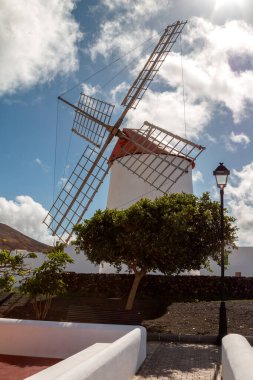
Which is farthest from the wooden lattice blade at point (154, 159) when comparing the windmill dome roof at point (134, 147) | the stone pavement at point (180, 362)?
the stone pavement at point (180, 362)

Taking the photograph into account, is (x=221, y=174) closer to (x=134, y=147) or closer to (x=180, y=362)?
(x=180, y=362)

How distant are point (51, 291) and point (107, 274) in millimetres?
7446

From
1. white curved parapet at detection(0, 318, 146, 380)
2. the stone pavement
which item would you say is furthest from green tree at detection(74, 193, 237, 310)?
white curved parapet at detection(0, 318, 146, 380)

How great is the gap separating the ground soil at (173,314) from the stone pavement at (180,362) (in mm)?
1280

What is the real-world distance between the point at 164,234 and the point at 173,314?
2897 millimetres

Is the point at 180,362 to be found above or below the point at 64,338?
below

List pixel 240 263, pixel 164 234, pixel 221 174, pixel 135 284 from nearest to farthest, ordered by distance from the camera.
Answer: pixel 221 174 → pixel 164 234 → pixel 135 284 → pixel 240 263

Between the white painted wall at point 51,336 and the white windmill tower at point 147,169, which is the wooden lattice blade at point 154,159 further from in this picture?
the white painted wall at point 51,336

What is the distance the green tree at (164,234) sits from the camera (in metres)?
12.1

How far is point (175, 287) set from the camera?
16906mm

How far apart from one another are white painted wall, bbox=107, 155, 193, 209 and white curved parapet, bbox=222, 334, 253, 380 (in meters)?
12.6

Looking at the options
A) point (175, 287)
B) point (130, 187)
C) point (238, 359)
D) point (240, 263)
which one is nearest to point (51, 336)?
point (238, 359)

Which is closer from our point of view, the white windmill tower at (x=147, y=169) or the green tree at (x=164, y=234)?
the green tree at (x=164, y=234)

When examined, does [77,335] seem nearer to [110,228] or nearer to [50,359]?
→ [50,359]
